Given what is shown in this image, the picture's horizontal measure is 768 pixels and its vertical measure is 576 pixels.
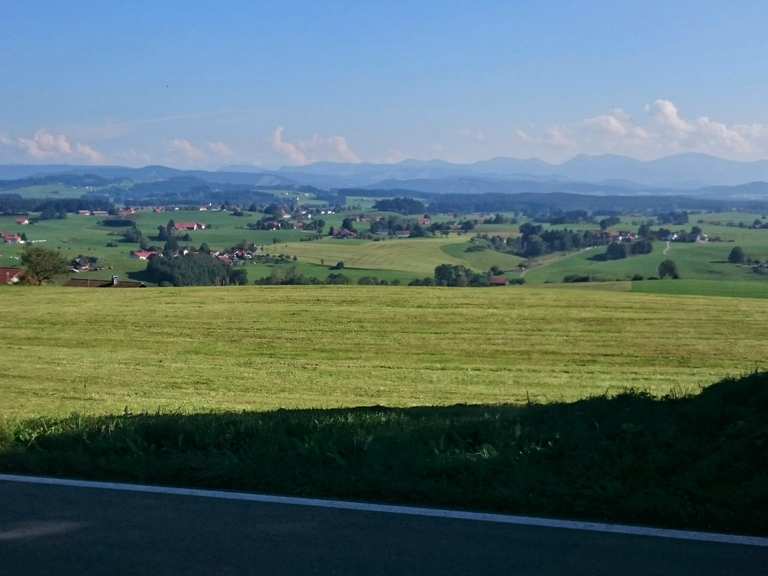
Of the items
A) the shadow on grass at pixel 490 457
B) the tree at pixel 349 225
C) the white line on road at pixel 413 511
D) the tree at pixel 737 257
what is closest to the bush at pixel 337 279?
the tree at pixel 737 257

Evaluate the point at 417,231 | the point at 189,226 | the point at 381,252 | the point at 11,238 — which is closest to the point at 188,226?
the point at 189,226

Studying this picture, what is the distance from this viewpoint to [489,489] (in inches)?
229

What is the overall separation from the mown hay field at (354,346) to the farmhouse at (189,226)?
5538cm

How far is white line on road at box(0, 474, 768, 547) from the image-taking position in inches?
202

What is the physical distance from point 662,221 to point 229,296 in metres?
78.0

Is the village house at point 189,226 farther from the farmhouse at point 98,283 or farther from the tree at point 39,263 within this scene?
the tree at point 39,263

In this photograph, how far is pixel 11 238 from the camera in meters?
69.1

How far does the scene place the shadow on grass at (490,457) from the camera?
18.3 ft

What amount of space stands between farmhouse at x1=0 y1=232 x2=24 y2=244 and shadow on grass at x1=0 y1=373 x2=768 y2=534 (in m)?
63.6

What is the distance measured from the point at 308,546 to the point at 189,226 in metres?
90.4

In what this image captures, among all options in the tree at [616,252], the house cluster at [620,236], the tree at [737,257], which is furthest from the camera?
the house cluster at [620,236]

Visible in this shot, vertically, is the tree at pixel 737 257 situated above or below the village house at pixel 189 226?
above

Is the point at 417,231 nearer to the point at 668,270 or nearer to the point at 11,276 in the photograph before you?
the point at 668,270

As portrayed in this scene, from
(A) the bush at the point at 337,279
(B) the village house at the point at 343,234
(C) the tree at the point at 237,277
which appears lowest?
(C) the tree at the point at 237,277
